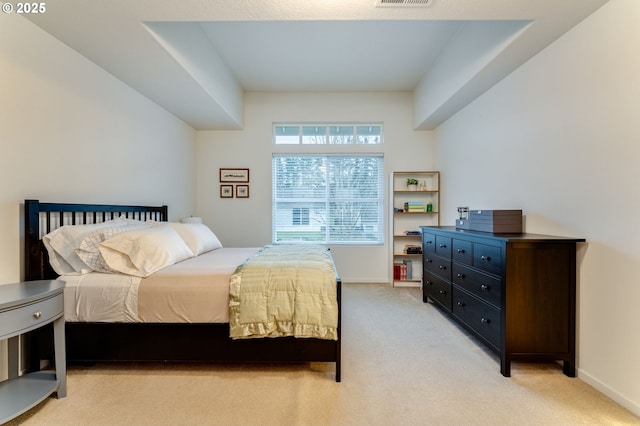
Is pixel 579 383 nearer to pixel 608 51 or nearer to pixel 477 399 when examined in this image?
pixel 477 399

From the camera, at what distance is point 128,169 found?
2.96m

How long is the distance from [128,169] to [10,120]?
1.11 meters

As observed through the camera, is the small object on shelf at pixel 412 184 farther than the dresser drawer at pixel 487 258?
Yes

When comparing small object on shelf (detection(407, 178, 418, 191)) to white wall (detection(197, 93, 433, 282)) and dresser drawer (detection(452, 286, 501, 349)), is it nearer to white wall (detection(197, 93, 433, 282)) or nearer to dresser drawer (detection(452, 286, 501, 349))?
white wall (detection(197, 93, 433, 282))

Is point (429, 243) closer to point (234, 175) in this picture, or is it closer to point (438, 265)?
point (438, 265)

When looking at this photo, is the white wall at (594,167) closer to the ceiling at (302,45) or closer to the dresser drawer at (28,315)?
the ceiling at (302,45)

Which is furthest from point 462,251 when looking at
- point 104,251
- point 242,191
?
point 242,191

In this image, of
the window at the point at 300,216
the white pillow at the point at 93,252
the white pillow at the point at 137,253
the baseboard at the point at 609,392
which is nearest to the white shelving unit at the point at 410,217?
the window at the point at 300,216

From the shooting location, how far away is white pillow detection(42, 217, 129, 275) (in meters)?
2.02

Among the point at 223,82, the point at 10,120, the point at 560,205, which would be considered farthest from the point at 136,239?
the point at 560,205

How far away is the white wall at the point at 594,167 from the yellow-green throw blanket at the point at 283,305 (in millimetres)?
1722

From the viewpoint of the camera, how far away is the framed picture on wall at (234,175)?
182 inches

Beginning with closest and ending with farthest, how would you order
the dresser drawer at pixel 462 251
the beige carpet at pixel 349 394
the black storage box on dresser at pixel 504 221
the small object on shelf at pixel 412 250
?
the beige carpet at pixel 349 394 < the black storage box on dresser at pixel 504 221 < the dresser drawer at pixel 462 251 < the small object on shelf at pixel 412 250

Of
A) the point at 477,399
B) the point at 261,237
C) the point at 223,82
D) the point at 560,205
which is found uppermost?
the point at 223,82
